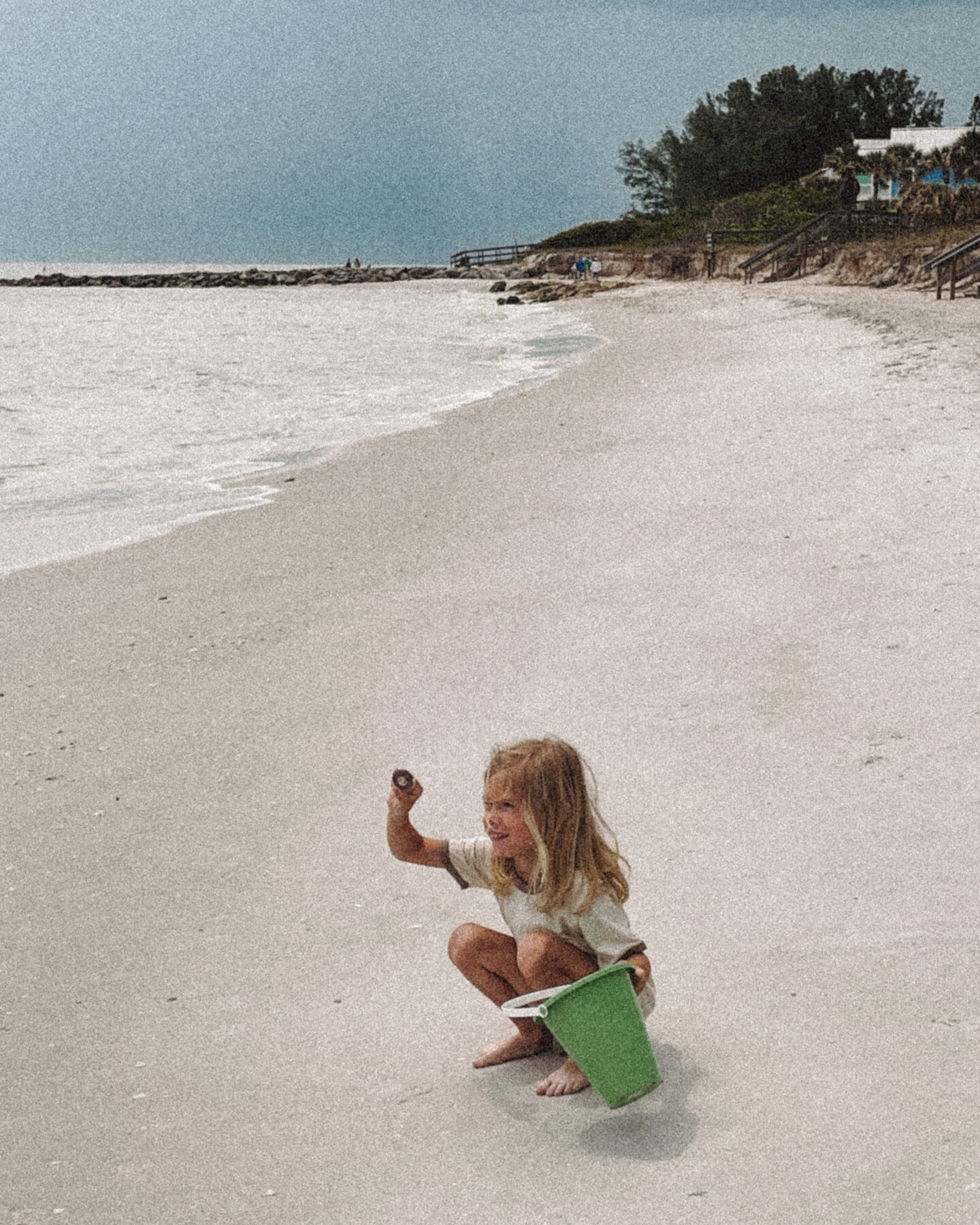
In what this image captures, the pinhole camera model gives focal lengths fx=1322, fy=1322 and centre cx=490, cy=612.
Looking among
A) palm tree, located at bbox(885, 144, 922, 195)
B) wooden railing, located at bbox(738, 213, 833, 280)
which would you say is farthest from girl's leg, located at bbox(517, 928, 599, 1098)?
palm tree, located at bbox(885, 144, 922, 195)

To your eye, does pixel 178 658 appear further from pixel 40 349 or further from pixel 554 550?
pixel 40 349

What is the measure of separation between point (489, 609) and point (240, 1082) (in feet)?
12.6

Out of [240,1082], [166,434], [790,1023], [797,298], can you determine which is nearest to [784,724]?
[790,1023]

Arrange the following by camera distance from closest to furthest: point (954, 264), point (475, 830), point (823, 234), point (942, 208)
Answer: point (475, 830) → point (954, 264) → point (942, 208) → point (823, 234)

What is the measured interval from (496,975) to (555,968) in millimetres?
216

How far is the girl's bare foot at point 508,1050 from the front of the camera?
9.92ft

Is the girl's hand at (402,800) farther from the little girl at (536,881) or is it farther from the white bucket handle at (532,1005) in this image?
the white bucket handle at (532,1005)

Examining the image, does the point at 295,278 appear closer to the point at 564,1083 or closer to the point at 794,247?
the point at 794,247

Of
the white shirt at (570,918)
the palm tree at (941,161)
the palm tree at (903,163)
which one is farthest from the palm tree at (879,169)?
the white shirt at (570,918)

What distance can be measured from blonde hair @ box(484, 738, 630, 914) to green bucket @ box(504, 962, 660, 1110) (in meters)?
0.20

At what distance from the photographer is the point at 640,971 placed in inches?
108

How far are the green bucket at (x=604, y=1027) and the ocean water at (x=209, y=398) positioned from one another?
6.88 meters

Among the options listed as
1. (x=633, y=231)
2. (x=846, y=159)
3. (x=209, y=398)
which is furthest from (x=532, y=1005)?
(x=633, y=231)

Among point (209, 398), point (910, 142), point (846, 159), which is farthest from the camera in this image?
point (910, 142)
